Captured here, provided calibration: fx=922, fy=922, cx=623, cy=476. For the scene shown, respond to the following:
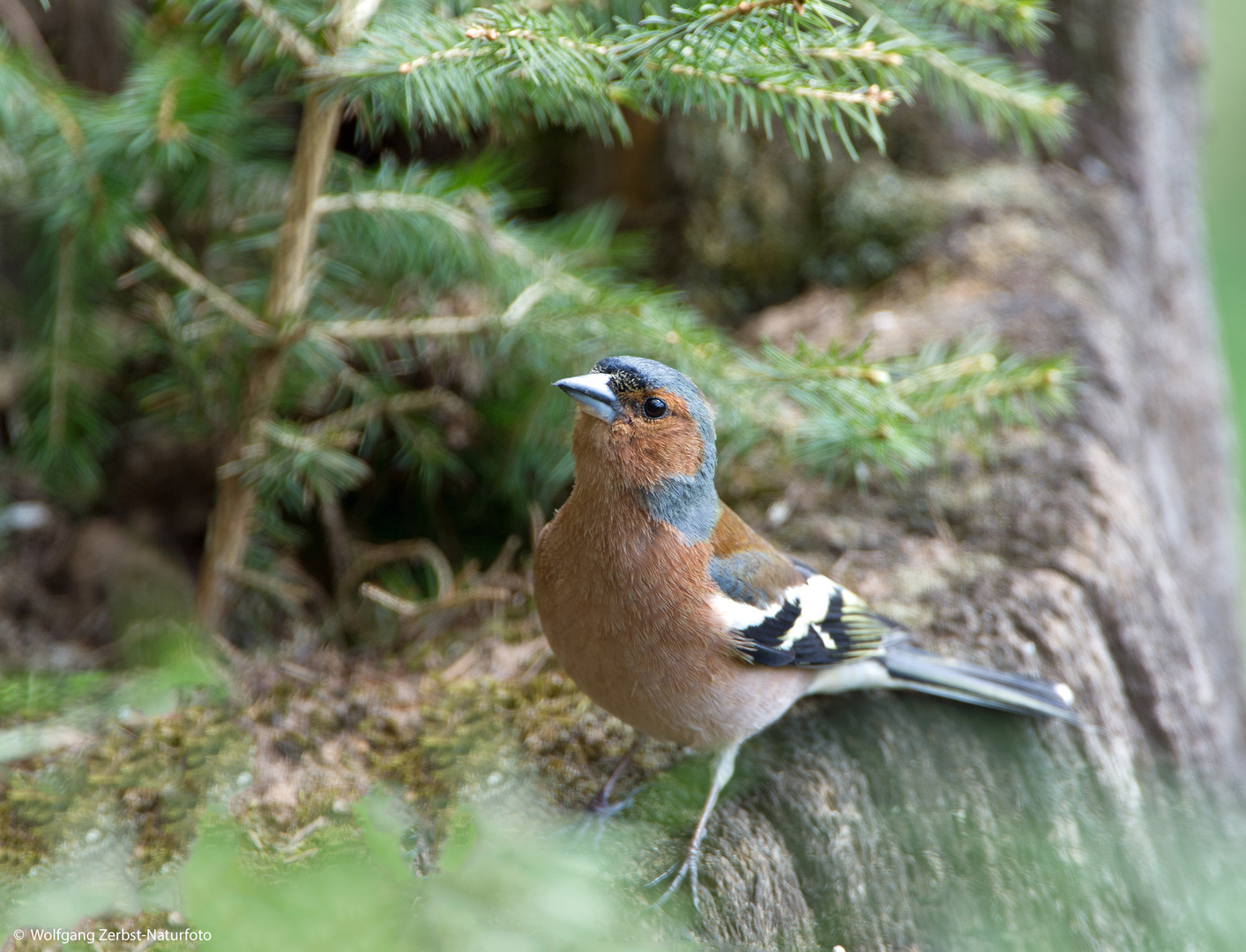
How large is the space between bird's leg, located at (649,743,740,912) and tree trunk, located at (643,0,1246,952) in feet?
0.14

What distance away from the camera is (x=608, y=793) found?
2.44 meters

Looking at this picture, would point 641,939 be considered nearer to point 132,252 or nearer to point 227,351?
point 227,351

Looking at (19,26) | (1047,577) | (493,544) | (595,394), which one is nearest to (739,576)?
(595,394)

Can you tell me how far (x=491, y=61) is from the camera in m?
1.99

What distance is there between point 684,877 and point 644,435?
3.48 feet

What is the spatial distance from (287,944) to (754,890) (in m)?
1.22

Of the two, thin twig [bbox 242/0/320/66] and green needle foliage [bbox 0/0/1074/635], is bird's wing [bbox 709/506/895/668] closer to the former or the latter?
green needle foliage [bbox 0/0/1074/635]

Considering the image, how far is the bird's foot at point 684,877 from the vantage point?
6.77 ft

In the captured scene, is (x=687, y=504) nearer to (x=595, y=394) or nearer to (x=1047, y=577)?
(x=595, y=394)

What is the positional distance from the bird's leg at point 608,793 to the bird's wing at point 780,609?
0.47m

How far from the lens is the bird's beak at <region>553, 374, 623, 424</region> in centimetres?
225

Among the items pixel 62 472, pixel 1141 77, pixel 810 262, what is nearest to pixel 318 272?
pixel 62 472

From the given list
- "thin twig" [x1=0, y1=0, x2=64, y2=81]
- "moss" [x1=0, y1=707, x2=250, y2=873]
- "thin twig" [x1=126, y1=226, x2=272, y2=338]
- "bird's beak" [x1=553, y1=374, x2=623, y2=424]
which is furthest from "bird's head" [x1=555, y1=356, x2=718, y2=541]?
"thin twig" [x1=0, y1=0, x2=64, y2=81]

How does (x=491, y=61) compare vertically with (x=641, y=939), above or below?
above
